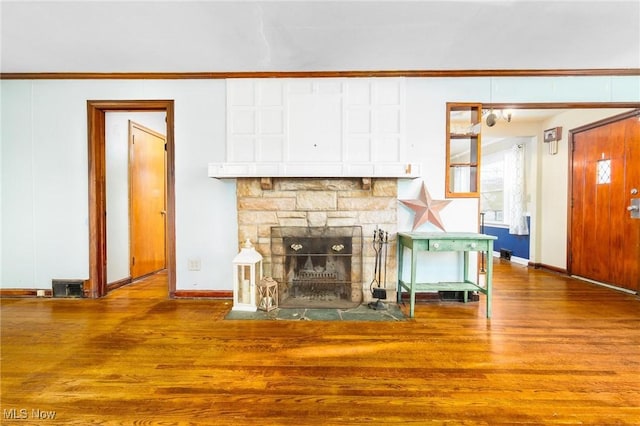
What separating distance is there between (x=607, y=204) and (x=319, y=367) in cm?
422

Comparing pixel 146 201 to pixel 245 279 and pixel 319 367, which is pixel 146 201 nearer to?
pixel 245 279

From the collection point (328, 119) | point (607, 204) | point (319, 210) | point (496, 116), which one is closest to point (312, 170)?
point (319, 210)

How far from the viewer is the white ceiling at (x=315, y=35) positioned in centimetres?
213

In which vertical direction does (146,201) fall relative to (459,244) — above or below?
above

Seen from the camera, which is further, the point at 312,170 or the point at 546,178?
the point at 546,178

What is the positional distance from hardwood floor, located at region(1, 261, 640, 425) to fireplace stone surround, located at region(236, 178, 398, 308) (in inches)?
25.9

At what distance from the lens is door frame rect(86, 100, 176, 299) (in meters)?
3.22

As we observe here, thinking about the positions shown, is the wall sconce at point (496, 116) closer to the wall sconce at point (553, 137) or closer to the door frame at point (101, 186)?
the wall sconce at point (553, 137)

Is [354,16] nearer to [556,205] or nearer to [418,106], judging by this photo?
[418,106]
